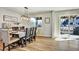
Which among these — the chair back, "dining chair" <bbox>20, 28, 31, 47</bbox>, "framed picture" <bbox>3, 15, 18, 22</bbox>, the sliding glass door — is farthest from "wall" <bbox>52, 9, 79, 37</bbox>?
the chair back

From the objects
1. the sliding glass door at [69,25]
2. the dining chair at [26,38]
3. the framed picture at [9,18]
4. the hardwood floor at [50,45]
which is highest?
the framed picture at [9,18]

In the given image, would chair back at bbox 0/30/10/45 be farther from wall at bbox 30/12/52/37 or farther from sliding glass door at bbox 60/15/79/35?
sliding glass door at bbox 60/15/79/35

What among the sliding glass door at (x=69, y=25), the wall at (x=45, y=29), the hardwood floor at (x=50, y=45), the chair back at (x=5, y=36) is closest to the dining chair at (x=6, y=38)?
the chair back at (x=5, y=36)

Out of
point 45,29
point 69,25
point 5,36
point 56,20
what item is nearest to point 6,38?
point 5,36

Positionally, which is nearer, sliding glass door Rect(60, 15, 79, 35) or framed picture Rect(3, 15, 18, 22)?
framed picture Rect(3, 15, 18, 22)

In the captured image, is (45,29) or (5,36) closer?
(5,36)

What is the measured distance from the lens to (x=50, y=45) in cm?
195

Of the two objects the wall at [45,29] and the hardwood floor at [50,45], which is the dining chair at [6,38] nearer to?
the hardwood floor at [50,45]

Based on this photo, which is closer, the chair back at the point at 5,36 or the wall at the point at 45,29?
the chair back at the point at 5,36

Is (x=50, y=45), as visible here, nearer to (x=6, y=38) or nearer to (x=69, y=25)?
(x=69, y=25)

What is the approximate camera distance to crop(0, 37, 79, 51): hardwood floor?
1933 millimetres

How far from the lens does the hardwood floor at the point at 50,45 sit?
1933 millimetres
